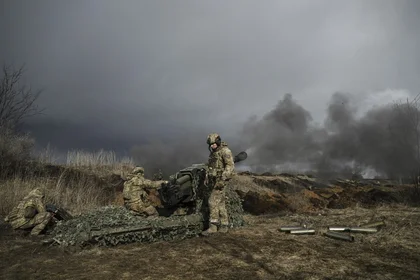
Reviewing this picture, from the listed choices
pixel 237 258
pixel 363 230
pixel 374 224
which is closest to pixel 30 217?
pixel 237 258

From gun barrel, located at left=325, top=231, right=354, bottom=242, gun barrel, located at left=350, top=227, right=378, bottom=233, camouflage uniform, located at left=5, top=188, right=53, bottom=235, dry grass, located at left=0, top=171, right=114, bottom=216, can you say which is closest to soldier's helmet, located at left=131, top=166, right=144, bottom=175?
camouflage uniform, located at left=5, top=188, right=53, bottom=235

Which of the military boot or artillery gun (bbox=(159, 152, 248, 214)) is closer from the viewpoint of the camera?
the military boot

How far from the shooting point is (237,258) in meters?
6.03

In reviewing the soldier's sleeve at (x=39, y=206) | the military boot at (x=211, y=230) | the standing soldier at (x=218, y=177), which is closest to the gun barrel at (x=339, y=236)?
the standing soldier at (x=218, y=177)

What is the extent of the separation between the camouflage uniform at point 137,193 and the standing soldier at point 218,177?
2412 millimetres

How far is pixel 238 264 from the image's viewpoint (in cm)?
569

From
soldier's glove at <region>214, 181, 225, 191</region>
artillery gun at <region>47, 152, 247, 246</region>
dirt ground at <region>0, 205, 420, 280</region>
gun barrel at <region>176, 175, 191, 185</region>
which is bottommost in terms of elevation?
dirt ground at <region>0, 205, 420, 280</region>

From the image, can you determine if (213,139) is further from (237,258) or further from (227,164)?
(237,258)

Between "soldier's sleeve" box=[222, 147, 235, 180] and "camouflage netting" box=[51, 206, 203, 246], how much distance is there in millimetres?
1326

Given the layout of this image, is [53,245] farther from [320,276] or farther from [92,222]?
[320,276]

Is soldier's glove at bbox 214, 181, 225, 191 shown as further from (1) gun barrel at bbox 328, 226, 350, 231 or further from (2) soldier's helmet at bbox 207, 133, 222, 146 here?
(1) gun barrel at bbox 328, 226, 350, 231

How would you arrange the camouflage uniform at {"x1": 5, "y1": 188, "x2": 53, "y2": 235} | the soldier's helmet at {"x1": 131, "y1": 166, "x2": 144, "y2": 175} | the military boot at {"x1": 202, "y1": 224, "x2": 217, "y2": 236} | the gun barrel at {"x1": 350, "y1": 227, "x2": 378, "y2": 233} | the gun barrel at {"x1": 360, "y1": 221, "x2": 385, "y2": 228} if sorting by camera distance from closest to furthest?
1. the gun barrel at {"x1": 350, "y1": 227, "x2": 378, "y2": 233}
2. the military boot at {"x1": 202, "y1": 224, "x2": 217, "y2": 236}
3. the gun barrel at {"x1": 360, "y1": 221, "x2": 385, "y2": 228}
4. the camouflage uniform at {"x1": 5, "y1": 188, "x2": 53, "y2": 235}
5. the soldier's helmet at {"x1": 131, "y1": 166, "x2": 144, "y2": 175}

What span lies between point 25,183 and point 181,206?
655cm

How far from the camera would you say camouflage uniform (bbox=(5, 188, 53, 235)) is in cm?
888
